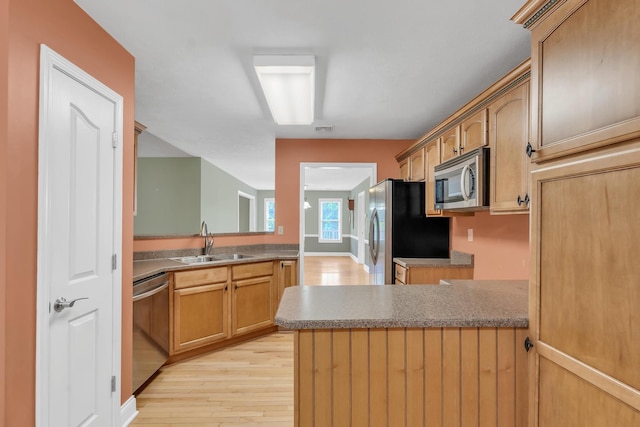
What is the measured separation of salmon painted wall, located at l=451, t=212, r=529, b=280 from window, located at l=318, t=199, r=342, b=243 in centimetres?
769

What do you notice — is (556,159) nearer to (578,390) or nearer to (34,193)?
(578,390)

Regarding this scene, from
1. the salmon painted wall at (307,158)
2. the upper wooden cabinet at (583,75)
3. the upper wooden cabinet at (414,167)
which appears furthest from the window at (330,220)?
the upper wooden cabinet at (583,75)

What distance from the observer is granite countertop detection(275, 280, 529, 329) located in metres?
1.31

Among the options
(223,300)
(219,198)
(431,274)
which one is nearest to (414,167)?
(431,274)

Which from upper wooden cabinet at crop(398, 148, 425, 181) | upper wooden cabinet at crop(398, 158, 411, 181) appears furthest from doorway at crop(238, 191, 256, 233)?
upper wooden cabinet at crop(398, 148, 425, 181)

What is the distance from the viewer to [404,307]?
1469 mm

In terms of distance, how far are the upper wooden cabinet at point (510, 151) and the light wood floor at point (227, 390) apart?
193cm

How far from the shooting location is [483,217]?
2.81m

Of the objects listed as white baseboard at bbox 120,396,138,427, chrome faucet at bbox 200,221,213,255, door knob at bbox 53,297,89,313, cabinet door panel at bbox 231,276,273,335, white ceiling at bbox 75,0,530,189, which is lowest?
white baseboard at bbox 120,396,138,427

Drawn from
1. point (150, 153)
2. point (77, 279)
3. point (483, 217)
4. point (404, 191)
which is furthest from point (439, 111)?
point (150, 153)

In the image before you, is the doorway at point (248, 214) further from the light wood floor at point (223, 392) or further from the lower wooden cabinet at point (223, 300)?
the light wood floor at point (223, 392)

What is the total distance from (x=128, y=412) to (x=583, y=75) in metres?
2.87

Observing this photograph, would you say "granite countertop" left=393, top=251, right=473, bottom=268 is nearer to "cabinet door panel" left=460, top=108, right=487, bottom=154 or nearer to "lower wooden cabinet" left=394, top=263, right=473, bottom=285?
"lower wooden cabinet" left=394, top=263, right=473, bottom=285

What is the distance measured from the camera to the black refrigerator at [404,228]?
3271mm
